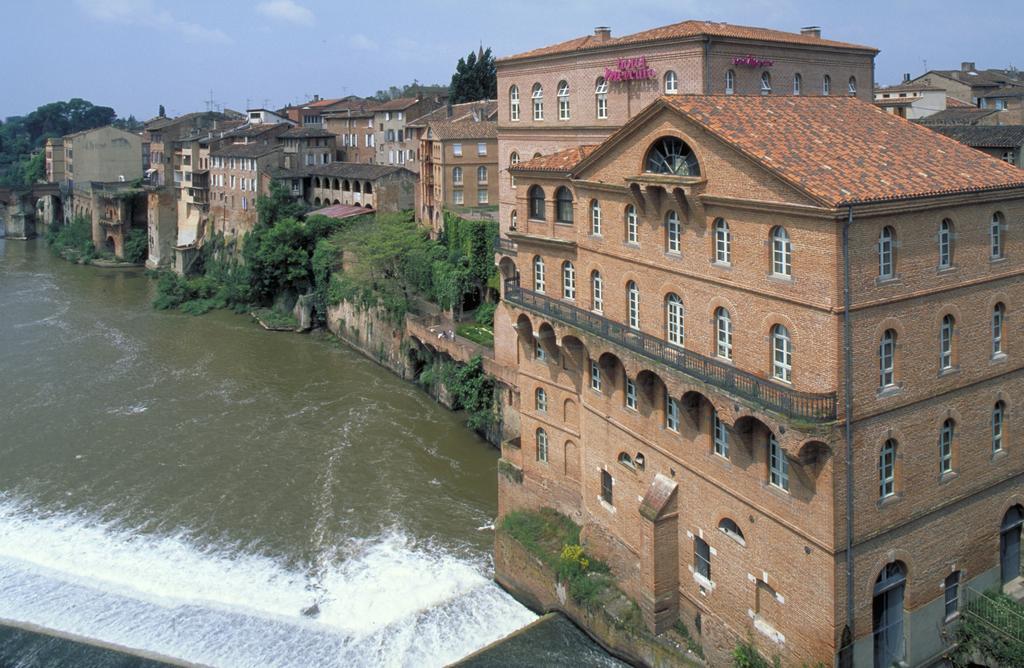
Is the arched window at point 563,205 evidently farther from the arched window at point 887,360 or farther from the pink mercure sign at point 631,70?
the arched window at point 887,360

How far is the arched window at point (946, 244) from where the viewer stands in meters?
20.4

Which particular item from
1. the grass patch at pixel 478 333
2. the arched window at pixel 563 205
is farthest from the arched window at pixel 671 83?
the grass patch at pixel 478 333

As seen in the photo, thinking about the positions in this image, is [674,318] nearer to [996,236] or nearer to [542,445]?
[996,236]

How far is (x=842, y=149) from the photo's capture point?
69.3 ft

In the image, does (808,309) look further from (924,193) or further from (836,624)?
(836,624)

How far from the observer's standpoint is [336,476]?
124ft

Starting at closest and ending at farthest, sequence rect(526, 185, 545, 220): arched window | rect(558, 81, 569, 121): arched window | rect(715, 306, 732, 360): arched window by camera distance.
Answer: rect(715, 306, 732, 360): arched window, rect(526, 185, 545, 220): arched window, rect(558, 81, 569, 121): arched window

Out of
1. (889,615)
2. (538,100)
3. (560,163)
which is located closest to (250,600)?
(560,163)

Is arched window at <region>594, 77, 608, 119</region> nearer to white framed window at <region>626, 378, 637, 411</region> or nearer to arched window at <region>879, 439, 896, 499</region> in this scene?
white framed window at <region>626, 378, 637, 411</region>

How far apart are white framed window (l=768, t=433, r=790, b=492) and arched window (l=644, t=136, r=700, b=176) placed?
6017mm

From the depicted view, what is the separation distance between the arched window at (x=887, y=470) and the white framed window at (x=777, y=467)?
1.80 meters

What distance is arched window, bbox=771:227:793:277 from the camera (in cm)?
1961

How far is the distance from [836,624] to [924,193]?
858 centimetres

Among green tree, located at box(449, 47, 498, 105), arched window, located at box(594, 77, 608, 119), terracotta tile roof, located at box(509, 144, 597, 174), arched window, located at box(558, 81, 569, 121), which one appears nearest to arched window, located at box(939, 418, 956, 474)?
terracotta tile roof, located at box(509, 144, 597, 174)
